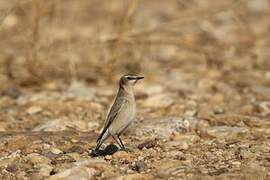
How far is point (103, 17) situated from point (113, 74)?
3806 millimetres

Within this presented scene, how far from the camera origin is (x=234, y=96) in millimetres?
9516

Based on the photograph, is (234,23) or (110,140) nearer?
(110,140)

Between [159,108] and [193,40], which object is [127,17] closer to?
[159,108]

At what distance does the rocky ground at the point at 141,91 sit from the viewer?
6.44m

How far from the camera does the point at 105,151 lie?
6895 millimetres

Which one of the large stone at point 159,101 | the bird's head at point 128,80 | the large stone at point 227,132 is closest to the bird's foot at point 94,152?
the bird's head at point 128,80

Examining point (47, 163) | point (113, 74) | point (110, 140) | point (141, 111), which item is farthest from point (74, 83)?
point (47, 163)

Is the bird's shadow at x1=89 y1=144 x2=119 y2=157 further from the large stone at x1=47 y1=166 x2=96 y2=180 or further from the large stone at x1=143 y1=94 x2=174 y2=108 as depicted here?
the large stone at x1=143 y1=94 x2=174 y2=108

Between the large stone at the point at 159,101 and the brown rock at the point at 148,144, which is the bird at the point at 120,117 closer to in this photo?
the brown rock at the point at 148,144

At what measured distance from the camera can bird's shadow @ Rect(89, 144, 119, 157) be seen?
22.2 feet

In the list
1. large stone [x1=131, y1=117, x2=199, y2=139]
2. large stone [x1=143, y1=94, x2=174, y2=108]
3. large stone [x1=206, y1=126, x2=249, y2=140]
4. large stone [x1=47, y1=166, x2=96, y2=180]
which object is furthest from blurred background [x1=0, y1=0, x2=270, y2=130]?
large stone [x1=47, y1=166, x2=96, y2=180]

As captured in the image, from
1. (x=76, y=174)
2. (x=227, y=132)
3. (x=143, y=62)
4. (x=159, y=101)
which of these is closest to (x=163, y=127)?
(x=227, y=132)

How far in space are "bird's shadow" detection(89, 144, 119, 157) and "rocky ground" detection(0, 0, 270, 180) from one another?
0.16ft

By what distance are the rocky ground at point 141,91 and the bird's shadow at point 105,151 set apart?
0.16 ft
